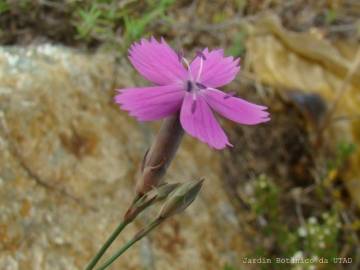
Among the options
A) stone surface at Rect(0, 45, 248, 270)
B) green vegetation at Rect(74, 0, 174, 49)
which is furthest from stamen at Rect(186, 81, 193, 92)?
green vegetation at Rect(74, 0, 174, 49)

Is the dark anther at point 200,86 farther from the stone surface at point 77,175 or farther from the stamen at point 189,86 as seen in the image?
the stone surface at point 77,175

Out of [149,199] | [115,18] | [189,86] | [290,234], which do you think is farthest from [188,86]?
[290,234]

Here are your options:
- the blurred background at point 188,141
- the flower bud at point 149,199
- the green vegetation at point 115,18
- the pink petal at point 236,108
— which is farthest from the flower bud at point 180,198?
the green vegetation at point 115,18

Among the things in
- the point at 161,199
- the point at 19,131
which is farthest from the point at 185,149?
the point at 161,199

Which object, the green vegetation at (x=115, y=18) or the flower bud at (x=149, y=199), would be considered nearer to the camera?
the flower bud at (x=149, y=199)

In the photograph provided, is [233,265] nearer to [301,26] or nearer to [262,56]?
[262,56]
